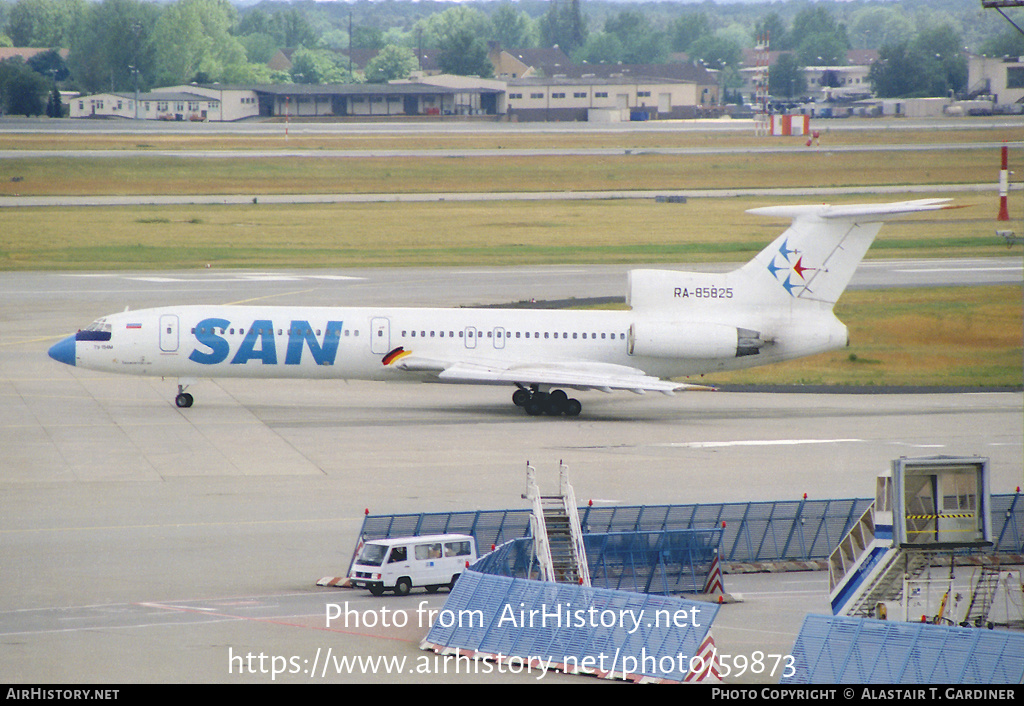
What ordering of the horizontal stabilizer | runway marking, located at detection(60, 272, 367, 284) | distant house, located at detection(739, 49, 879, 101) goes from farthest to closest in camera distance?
distant house, located at detection(739, 49, 879, 101) → runway marking, located at detection(60, 272, 367, 284) → the horizontal stabilizer

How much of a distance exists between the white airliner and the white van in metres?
17.8

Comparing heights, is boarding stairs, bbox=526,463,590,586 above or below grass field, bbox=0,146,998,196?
below

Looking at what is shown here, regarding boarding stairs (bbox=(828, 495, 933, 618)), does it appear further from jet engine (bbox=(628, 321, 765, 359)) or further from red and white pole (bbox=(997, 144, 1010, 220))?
red and white pole (bbox=(997, 144, 1010, 220))

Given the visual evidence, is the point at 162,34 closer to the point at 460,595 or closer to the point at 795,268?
the point at 795,268

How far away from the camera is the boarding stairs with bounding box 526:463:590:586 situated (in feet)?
80.4

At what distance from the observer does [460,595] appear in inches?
881

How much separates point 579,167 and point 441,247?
42151 mm

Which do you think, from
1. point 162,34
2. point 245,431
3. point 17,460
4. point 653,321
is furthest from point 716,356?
point 162,34

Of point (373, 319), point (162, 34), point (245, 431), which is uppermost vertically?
point (162, 34)

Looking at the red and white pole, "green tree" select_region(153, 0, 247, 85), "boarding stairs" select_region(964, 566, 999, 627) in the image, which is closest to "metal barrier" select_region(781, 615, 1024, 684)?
A: "boarding stairs" select_region(964, 566, 999, 627)

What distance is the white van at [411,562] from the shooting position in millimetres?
24953

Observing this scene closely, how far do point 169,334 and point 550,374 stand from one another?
13.0m

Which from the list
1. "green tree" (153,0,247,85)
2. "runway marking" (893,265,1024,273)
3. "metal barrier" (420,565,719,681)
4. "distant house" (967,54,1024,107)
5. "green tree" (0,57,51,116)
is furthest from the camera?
"green tree" (153,0,247,85)

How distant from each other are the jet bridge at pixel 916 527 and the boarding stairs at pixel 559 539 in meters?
4.96
